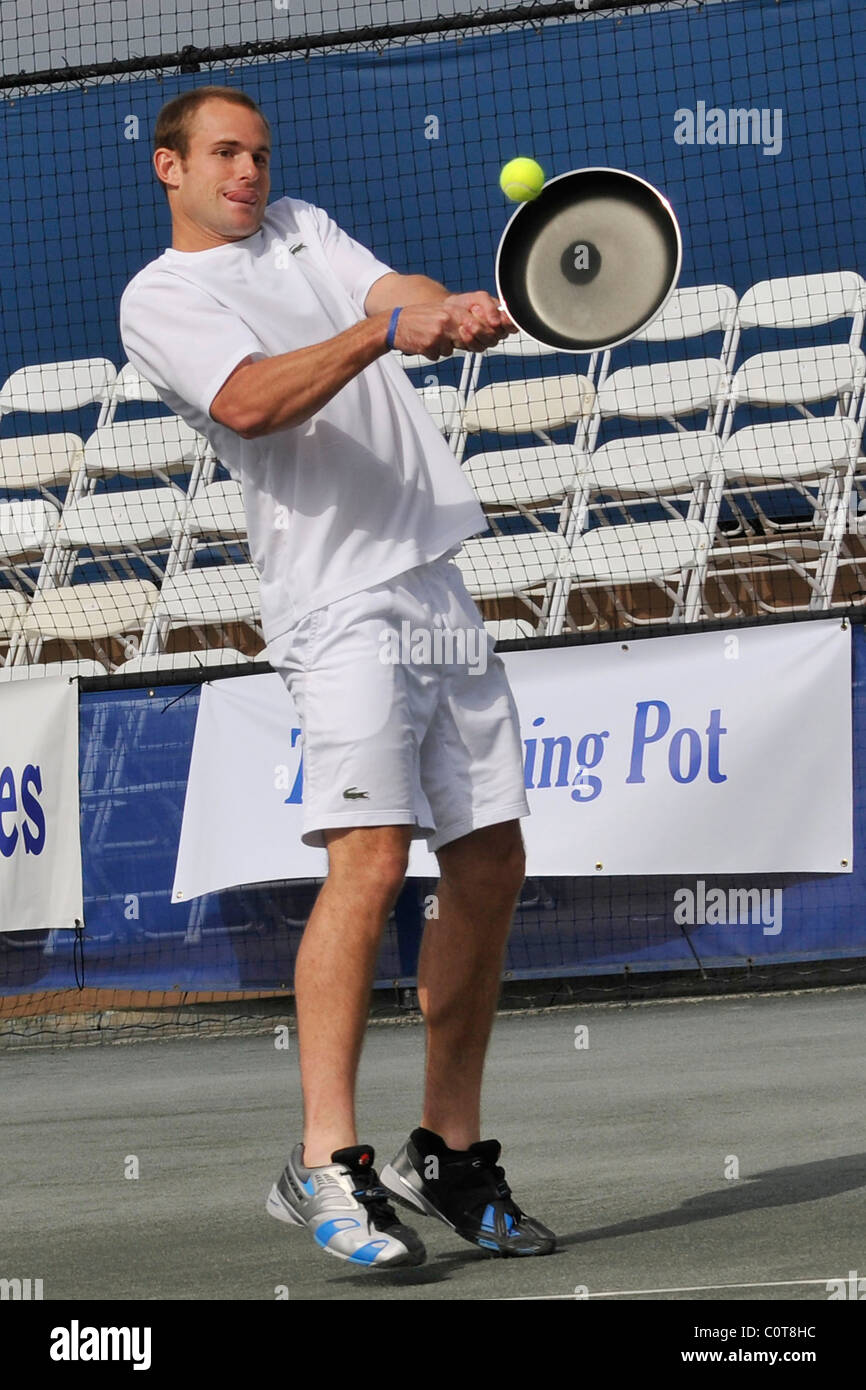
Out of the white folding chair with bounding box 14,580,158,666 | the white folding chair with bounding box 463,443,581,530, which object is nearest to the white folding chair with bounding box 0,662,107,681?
the white folding chair with bounding box 14,580,158,666

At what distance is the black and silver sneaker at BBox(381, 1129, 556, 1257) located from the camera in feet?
9.57

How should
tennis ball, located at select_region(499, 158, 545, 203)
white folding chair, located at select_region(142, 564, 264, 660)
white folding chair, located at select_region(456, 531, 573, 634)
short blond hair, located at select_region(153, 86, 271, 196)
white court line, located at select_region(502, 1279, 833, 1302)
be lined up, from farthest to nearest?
white folding chair, located at select_region(142, 564, 264, 660), white folding chair, located at select_region(456, 531, 573, 634), short blond hair, located at select_region(153, 86, 271, 196), tennis ball, located at select_region(499, 158, 545, 203), white court line, located at select_region(502, 1279, 833, 1302)

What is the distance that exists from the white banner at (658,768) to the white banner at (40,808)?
462mm

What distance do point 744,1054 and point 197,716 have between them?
2557mm

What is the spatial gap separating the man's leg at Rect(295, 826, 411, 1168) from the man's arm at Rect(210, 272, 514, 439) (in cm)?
65

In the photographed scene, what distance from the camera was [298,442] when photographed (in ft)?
10.2

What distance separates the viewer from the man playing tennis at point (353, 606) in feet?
9.64

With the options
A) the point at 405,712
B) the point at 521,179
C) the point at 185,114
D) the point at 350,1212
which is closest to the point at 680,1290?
the point at 350,1212

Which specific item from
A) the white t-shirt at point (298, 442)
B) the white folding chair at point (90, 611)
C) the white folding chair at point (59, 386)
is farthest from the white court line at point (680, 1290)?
the white folding chair at point (59, 386)

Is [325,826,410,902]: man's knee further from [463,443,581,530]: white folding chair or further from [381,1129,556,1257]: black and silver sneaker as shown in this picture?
[463,443,581,530]: white folding chair

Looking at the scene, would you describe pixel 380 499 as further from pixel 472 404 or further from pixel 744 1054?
pixel 472 404

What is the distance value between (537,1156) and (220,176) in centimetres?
196

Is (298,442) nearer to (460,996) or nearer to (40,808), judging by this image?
(460,996)
